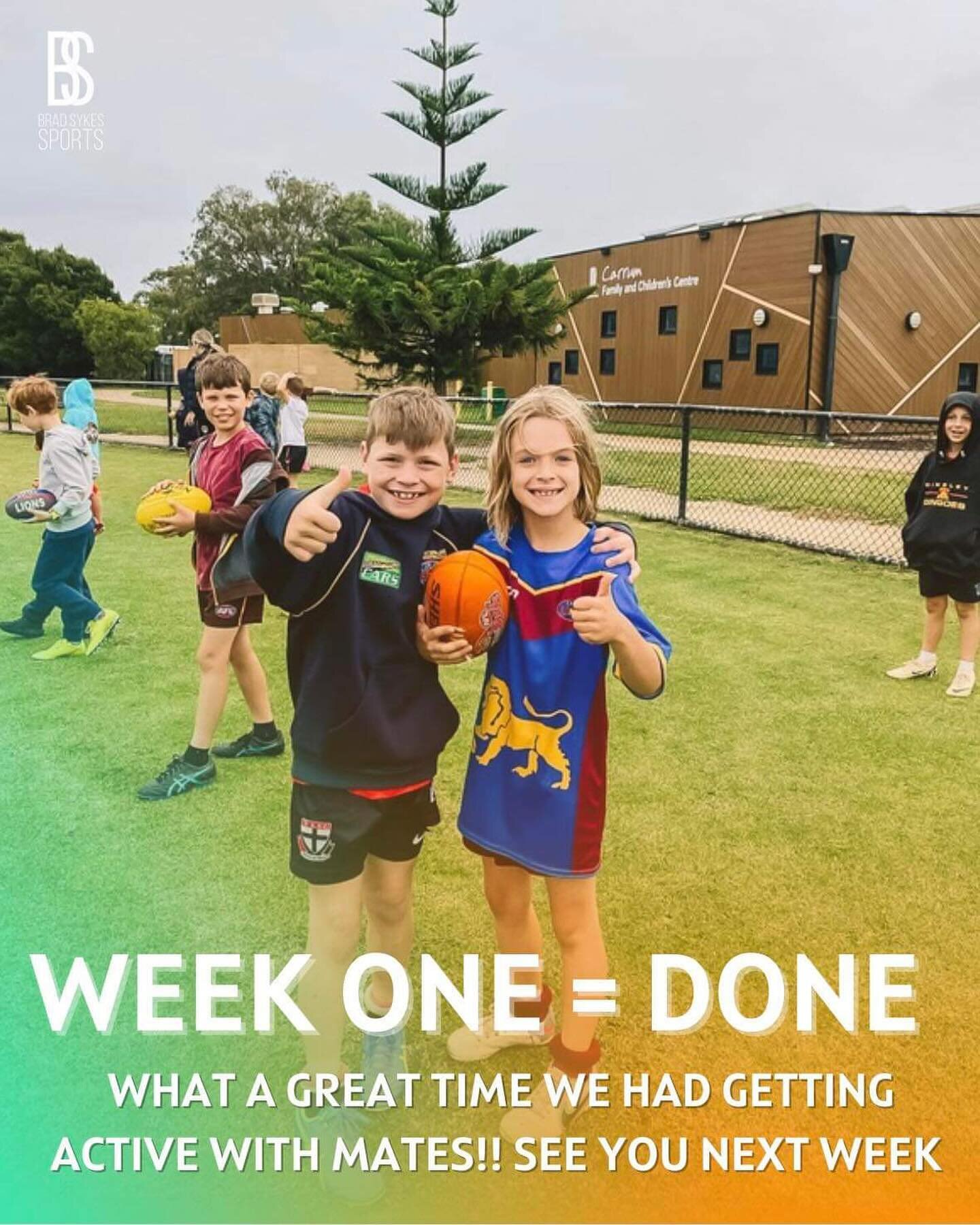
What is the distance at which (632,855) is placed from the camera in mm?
3498

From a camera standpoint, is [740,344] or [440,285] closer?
[440,285]

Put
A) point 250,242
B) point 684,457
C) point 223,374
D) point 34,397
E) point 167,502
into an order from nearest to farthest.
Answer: point 167,502
point 223,374
point 34,397
point 684,457
point 250,242

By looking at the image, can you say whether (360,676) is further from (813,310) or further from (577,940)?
(813,310)

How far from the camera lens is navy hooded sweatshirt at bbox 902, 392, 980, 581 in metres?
5.27

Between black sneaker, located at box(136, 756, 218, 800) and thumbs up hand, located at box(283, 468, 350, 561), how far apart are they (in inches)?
91.5

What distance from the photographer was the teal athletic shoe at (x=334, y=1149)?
6.85 feet

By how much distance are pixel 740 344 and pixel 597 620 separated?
2477 cm

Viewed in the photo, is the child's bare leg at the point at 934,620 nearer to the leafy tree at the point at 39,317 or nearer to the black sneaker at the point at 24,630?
the black sneaker at the point at 24,630

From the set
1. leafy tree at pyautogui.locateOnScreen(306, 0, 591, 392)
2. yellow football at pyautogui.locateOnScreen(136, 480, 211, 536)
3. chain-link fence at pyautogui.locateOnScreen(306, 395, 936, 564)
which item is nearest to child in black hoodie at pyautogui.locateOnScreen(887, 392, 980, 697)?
chain-link fence at pyautogui.locateOnScreen(306, 395, 936, 564)

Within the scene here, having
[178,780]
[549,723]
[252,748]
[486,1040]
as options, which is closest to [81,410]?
[252,748]

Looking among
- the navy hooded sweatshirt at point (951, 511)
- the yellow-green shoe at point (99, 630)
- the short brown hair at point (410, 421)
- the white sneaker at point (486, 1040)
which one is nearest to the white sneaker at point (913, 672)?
the navy hooded sweatshirt at point (951, 511)

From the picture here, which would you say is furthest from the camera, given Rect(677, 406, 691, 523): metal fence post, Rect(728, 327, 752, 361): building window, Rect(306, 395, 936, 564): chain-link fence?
Rect(728, 327, 752, 361): building window

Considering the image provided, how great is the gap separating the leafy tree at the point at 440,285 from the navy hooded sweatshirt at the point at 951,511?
15.4 m

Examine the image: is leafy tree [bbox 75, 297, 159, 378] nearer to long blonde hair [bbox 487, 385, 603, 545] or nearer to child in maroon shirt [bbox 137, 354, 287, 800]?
child in maroon shirt [bbox 137, 354, 287, 800]
